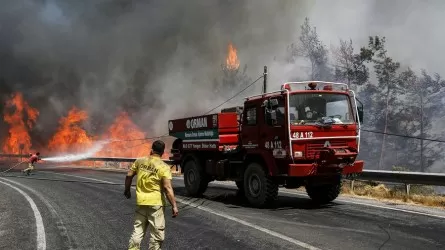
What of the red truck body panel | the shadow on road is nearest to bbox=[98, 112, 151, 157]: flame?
the shadow on road

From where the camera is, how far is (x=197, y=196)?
11.4m

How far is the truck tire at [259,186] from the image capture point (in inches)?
349

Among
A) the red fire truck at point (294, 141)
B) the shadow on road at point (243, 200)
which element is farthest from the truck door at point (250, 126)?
the shadow on road at point (243, 200)

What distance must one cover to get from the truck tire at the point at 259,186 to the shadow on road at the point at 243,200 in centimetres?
22

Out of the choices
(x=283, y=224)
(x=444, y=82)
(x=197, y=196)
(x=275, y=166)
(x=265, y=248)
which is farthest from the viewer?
(x=444, y=82)

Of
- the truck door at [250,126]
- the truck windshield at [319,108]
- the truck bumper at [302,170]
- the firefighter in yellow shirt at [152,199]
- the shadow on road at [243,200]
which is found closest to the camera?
the firefighter in yellow shirt at [152,199]

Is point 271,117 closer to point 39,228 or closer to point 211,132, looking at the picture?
point 211,132

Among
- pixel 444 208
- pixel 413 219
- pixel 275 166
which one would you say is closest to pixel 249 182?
pixel 275 166

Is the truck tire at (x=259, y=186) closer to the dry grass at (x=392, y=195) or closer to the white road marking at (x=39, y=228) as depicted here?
the dry grass at (x=392, y=195)

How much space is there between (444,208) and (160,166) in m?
7.35

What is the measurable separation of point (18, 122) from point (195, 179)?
33653mm

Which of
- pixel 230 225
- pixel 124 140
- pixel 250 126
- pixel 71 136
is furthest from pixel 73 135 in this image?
pixel 230 225

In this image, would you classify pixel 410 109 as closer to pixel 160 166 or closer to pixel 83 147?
pixel 83 147

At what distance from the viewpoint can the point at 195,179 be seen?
37.5 ft
